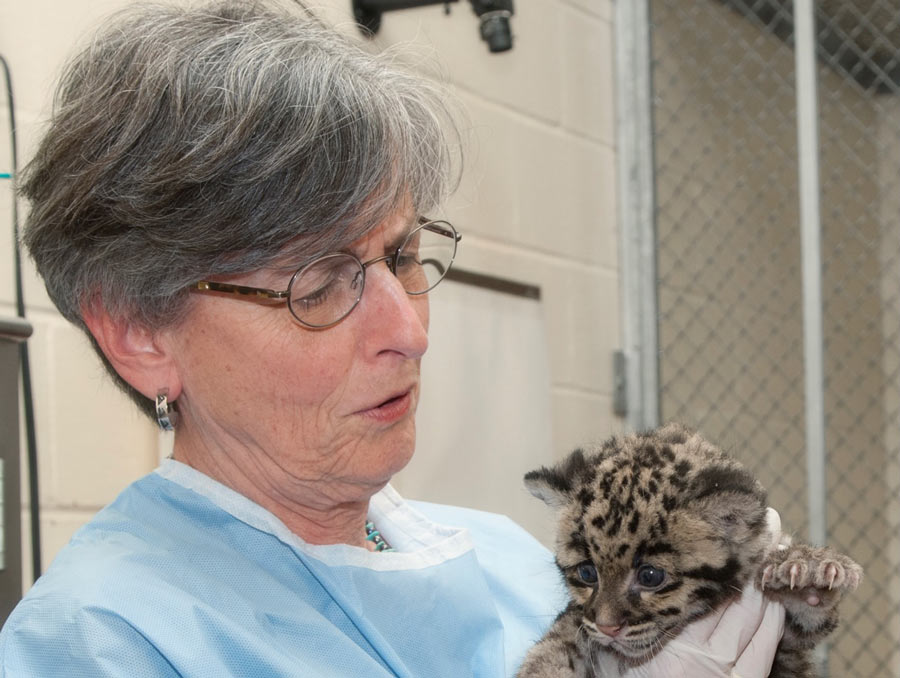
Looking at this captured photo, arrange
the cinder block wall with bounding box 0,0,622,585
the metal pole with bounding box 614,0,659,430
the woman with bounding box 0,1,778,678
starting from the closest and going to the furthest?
the woman with bounding box 0,1,778,678
the cinder block wall with bounding box 0,0,622,585
the metal pole with bounding box 614,0,659,430

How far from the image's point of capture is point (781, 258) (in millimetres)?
4887

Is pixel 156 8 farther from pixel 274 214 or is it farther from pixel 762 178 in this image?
pixel 762 178

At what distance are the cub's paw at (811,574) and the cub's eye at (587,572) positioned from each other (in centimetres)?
22

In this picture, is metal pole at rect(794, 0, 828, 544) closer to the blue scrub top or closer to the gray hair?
the blue scrub top

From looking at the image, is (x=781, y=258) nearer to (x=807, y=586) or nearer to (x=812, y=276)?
(x=812, y=276)

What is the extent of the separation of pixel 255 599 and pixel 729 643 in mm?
615

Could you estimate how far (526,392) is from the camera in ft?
10.5

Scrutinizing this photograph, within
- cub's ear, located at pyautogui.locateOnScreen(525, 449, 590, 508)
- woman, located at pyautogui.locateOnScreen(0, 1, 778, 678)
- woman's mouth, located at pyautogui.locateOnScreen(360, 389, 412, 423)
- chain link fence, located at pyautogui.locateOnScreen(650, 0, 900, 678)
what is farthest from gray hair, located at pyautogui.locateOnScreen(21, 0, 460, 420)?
chain link fence, located at pyautogui.locateOnScreen(650, 0, 900, 678)

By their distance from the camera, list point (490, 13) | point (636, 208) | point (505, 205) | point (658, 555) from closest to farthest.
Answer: point (658, 555) → point (490, 13) → point (505, 205) → point (636, 208)

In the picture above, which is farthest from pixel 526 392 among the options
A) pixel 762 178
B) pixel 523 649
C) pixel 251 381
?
pixel 762 178

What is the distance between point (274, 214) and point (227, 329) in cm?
→ 16

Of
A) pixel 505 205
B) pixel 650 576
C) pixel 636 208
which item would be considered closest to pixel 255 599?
pixel 650 576

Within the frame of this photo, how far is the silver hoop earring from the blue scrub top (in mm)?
51

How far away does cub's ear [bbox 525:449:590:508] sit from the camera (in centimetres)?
156
